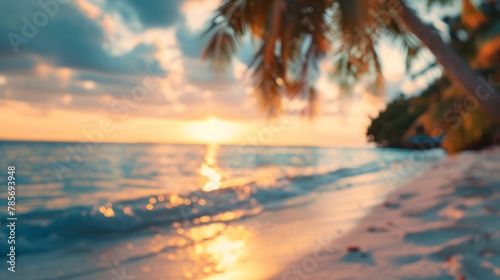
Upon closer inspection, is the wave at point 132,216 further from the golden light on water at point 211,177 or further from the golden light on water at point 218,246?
the golden light on water at point 211,177

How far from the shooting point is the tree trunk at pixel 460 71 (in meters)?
3.84

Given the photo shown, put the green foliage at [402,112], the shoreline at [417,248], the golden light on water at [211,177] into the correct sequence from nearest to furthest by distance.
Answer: the shoreline at [417,248]
the golden light on water at [211,177]
the green foliage at [402,112]

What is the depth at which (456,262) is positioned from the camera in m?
2.77

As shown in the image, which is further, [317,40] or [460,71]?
[317,40]

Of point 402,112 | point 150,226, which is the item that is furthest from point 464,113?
point 402,112

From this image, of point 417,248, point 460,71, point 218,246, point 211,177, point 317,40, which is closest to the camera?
point 417,248

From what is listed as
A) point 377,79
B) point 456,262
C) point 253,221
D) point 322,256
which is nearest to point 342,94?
point 377,79

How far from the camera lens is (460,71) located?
387cm

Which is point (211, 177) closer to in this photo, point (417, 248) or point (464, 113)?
point (464, 113)

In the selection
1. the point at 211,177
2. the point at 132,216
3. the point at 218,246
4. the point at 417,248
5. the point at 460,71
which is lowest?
the point at 417,248

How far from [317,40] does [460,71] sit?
6.10 feet

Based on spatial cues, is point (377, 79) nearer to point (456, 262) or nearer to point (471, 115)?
point (471, 115)

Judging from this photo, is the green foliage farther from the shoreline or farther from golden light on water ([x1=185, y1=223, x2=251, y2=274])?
golden light on water ([x1=185, y1=223, x2=251, y2=274])

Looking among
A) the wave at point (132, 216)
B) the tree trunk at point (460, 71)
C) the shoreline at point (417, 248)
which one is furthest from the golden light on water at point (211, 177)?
the tree trunk at point (460, 71)
